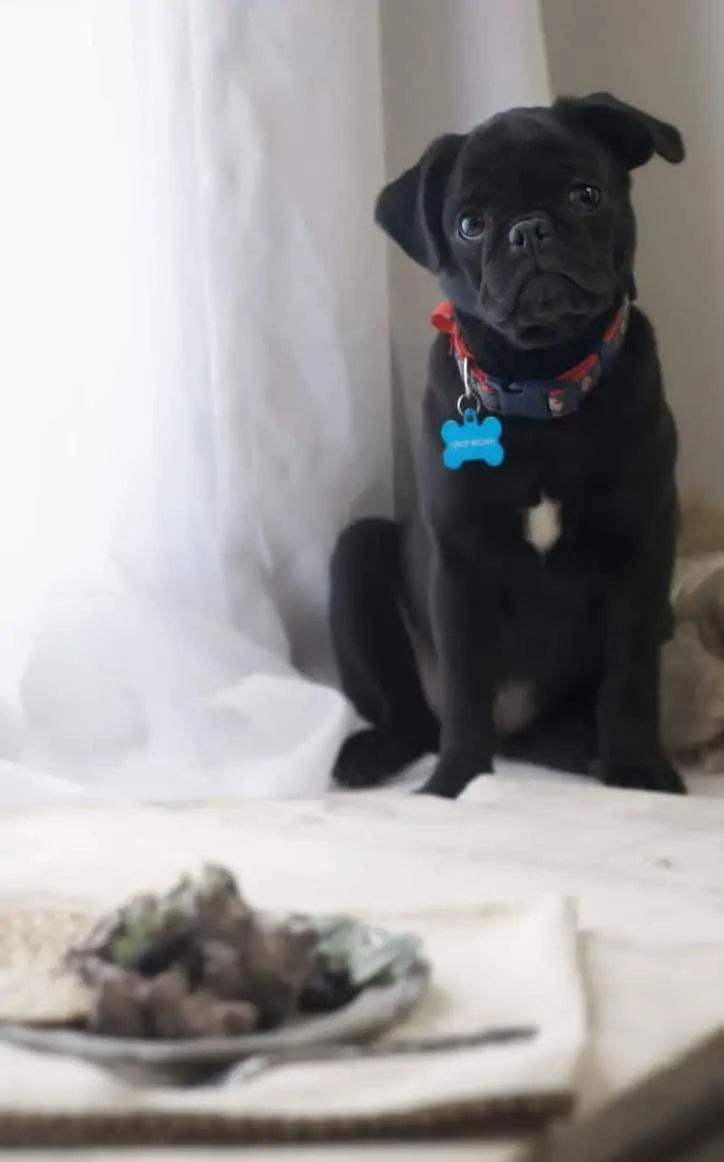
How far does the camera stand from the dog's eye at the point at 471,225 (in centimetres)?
120

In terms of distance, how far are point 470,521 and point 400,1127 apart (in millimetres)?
736

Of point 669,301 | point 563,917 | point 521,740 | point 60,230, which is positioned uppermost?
point 60,230

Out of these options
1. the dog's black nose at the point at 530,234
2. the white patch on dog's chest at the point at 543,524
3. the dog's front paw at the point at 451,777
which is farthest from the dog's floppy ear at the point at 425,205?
the dog's front paw at the point at 451,777

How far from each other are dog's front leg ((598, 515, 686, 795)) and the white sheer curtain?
255 millimetres

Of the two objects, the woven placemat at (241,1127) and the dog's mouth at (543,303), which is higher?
the dog's mouth at (543,303)

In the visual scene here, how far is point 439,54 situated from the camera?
1539 mm

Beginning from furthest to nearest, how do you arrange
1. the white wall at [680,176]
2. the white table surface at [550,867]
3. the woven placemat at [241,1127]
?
the white wall at [680,176], the white table surface at [550,867], the woven placemat at [241,1127]

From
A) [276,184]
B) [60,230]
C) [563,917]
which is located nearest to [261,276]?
[276,184]

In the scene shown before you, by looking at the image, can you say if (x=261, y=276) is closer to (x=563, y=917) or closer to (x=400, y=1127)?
(x=563, y=917)

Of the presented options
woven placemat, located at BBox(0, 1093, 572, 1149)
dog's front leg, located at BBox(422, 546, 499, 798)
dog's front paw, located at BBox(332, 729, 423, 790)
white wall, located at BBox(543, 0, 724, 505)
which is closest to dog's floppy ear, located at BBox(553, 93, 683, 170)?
dog's front leg, located at BBox(422, 546, 499, 798)

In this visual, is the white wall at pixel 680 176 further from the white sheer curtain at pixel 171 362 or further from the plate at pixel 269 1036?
the plate at pixel 269 1036

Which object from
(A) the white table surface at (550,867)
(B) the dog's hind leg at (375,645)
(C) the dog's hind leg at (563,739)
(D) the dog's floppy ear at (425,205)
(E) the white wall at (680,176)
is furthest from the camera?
(E) the white wall at (680,176)

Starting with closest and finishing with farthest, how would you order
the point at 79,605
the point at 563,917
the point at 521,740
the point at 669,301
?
the point at 563,917, the point at 79,605, the point at 521,740, the point at 669,301

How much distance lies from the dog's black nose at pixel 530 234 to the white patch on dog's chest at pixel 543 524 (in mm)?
213
